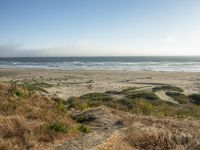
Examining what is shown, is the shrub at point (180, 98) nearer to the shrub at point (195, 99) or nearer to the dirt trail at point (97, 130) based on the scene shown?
the shrub at point (195, 99)

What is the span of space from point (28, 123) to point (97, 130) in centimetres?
162

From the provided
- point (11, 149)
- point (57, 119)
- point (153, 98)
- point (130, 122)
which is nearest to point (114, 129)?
point (130, 122)

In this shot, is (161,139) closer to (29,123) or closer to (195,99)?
(29,123)

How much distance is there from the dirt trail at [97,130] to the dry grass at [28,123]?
369 mm

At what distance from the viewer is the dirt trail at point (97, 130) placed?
7.07 m

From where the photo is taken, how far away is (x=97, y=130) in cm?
856

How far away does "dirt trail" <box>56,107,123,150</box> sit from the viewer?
23.2ft

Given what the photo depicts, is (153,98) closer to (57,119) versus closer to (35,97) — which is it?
(35,97)

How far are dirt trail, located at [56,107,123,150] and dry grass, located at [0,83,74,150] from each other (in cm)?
37

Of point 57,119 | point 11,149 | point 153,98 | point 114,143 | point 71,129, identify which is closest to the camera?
point 11,149

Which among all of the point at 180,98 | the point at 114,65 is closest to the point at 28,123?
the point at 180,98

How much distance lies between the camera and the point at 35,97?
37.5 ft

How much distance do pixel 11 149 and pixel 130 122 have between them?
3555mm

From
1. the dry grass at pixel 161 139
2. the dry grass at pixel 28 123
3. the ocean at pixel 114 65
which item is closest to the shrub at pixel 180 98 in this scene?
the dry grass at pixel 28 123
